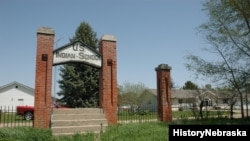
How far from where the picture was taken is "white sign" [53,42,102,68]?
43.0 ft

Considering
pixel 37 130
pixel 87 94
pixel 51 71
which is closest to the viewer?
pixel 37 130

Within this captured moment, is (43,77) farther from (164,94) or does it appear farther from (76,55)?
(164,94)

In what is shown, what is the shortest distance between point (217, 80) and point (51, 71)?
14.2m

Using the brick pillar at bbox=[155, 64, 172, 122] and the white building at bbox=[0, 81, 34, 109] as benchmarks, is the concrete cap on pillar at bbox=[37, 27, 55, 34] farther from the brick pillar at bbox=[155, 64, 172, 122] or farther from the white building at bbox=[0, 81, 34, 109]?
the white building at bbox=[0, 81, 34, 109]

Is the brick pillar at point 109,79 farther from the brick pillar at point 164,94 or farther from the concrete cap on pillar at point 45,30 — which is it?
the brick pillar at point 164,94

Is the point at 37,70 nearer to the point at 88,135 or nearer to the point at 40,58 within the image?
the point at 40,58

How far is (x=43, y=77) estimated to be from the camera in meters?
12.3

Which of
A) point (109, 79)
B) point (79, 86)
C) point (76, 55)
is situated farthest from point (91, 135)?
point (79, 86)

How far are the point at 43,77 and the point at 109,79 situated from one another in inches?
125

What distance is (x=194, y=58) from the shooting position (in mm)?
22500

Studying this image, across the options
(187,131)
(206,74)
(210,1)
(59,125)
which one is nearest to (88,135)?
(59,125)

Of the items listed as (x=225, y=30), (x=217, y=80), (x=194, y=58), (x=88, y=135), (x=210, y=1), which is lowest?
(x=88, y=135)

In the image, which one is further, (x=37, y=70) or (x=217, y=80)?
(x=217, y=80)

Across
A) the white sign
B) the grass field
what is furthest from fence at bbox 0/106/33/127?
the white sign
